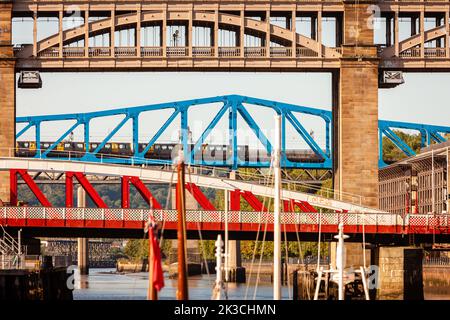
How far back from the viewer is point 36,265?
10025cm

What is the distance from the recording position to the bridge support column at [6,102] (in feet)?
391

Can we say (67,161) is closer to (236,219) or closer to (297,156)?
(236,219)

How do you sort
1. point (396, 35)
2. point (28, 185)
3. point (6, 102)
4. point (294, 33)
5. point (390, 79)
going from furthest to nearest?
point (396, 35) → point (294, 33) → point (390, 79) → point (6, 102) → point (28, 185)

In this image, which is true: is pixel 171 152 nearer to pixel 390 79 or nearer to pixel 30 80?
pixel 30 80

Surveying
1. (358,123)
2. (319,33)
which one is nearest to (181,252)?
(358,123)

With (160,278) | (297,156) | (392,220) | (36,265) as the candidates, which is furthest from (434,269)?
(160,278)

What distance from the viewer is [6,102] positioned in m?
120

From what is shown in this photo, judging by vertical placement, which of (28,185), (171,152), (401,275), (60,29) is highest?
(60,29)

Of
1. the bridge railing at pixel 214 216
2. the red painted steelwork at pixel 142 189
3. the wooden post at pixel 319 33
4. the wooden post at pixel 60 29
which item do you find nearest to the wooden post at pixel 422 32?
the wooden post at pixel 319 33

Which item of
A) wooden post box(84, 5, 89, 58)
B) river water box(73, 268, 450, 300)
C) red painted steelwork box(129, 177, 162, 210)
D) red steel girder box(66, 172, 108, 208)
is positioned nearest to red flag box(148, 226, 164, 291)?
red painted steelwork box(129, 177, 162, 210)

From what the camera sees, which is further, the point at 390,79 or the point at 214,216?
the point at 390,79

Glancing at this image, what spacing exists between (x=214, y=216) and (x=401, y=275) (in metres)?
13.5

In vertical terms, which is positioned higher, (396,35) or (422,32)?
(422,32)

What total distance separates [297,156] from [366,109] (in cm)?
4659
